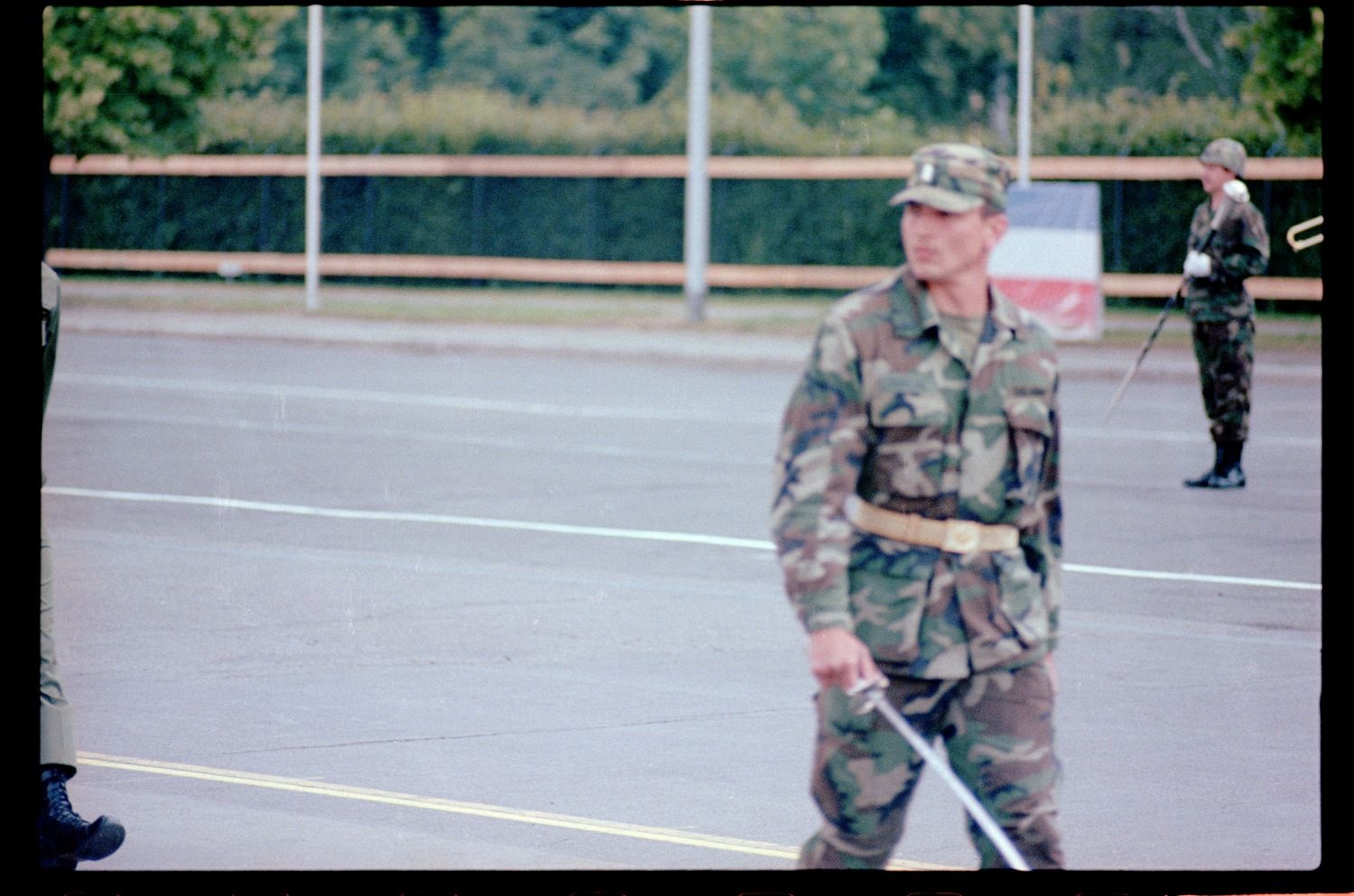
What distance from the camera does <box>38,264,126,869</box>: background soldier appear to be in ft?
19.3

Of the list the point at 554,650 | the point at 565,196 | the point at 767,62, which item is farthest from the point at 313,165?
the point at 554,650

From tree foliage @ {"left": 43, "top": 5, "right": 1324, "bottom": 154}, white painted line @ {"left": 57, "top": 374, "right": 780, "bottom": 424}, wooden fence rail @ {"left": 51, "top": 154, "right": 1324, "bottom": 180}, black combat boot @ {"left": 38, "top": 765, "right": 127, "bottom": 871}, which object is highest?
tree foliage @ {"left": 43, "top": 5, "right": 1324, "bottom": 154}

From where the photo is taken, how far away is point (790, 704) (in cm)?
838

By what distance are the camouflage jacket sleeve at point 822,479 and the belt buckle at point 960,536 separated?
207mm

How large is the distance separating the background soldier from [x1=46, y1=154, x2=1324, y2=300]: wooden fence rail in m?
25.8

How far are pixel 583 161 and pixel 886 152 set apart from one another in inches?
186

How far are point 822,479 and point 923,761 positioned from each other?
0.62m

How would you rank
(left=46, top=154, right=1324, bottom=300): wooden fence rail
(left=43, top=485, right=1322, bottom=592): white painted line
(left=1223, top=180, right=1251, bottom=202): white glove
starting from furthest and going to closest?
(left=46, top=154, right=1324, bottom=300): wooden fence rail
(left=1223, top=180, right=1251, bottom=202): white glove
(left=43, top=485, right=1322, bottom=592): white painted line

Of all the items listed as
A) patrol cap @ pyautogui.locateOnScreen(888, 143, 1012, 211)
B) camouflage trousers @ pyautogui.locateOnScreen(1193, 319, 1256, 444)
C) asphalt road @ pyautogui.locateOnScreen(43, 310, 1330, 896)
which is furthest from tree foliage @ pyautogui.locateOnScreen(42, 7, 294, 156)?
patrol cap @ pyautogui.locateOnScreen(888, 143, 1012, 211)

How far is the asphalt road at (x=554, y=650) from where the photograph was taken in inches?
261

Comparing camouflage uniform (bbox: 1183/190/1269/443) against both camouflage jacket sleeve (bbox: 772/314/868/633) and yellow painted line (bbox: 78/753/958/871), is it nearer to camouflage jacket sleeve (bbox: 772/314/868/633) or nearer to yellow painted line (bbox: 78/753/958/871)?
yellow painted line (bbox: 78/753/958/871)

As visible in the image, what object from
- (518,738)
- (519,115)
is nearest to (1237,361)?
(518,738)

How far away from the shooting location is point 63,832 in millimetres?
5906

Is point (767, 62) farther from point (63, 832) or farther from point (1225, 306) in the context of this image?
point (63, 832)
